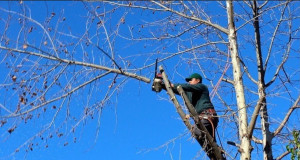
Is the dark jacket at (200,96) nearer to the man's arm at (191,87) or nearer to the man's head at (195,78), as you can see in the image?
the man's arm at (191,87)

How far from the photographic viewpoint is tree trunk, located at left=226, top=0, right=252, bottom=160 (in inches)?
245

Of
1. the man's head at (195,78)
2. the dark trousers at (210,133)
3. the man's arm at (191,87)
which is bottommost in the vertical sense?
the dark trousers at (210,133)

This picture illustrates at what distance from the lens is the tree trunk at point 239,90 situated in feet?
20.4

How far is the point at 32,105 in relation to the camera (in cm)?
595

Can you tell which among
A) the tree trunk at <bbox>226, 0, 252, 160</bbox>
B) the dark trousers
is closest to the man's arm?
the dark trousers

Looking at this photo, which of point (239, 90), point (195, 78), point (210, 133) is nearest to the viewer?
point (239, 90)

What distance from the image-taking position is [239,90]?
649 centimetres

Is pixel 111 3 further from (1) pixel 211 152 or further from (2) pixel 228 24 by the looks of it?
(1) pixel 211 152

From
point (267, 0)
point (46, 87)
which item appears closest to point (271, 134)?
point (267, 0)

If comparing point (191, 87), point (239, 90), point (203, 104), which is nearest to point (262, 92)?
point (239, 90)

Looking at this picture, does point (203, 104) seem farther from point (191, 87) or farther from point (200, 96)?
point (191, 87)

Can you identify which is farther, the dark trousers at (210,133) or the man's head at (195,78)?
the man's head at (195,78)

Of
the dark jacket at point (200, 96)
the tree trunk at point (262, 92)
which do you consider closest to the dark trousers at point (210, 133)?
the dark jacket at point (200, 96)

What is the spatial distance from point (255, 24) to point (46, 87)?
2.95 meters
